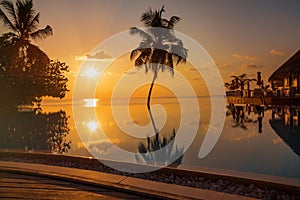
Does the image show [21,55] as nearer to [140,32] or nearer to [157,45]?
[140,32]

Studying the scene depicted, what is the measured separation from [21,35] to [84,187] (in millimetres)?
16462

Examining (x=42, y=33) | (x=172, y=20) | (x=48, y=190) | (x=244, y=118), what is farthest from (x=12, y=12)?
(x=48, y=190)

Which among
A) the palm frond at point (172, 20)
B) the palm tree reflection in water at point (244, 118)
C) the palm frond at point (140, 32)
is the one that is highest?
the palm frond at point (172, 20)

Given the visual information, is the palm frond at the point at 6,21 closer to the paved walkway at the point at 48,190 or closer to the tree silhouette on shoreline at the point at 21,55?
the tree silhouette on shoreline at the point at 21,55

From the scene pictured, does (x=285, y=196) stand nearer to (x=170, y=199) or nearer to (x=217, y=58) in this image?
(x=170, y=199)

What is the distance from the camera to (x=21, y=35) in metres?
17.8

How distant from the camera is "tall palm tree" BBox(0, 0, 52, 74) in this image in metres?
17.5

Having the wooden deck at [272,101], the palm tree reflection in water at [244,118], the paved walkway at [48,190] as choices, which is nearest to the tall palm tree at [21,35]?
the palm tree reflection in water at [244,118]

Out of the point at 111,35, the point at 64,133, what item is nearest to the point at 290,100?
the point at 111,35

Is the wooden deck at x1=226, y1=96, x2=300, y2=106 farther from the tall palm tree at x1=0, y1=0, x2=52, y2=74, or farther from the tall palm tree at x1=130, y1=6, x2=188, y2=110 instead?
the tall palm tree at x1=0, y1=0, x2=52, y2=74

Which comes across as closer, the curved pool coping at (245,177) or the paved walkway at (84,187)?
the paved walkway at (84,187)

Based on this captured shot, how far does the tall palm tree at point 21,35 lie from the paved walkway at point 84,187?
593 inches

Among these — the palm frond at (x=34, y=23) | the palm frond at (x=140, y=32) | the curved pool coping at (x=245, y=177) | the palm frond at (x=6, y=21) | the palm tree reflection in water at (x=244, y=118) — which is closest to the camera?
the curved pool coping at (x=245, y=177)

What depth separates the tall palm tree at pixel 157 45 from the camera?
20.9m
